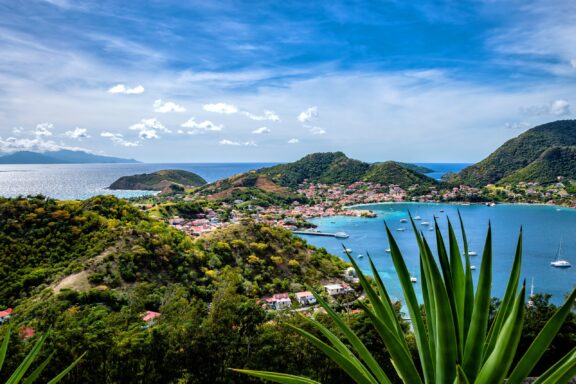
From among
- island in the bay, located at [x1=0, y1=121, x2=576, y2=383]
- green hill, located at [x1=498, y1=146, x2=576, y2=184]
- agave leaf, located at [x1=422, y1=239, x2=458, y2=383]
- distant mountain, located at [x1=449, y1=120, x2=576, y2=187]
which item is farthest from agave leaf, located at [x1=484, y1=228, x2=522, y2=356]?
distant mountain, located at [x1=449, y1=120, x2=576, y2=187]

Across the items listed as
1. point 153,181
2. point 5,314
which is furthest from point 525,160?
point 5,314

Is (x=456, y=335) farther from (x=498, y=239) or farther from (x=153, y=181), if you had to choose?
(x=153, y=181)

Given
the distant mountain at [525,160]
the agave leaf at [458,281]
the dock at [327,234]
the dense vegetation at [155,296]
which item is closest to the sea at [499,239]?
the dock at [327,234]

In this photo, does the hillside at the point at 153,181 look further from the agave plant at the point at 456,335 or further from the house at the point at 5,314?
the agave plant at the point at 456,335

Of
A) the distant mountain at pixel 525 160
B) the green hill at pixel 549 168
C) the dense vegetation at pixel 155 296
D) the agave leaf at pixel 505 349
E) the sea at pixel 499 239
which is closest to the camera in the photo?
the agave leaf at pixel 505 349

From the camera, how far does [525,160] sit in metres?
81.9

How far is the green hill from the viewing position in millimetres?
69875

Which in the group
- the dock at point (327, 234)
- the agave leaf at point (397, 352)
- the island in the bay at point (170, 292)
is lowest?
the dock at point (327, 234)

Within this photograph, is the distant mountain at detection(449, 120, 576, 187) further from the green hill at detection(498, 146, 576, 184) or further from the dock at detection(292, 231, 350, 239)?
the dock at detection(292, 231, 350, 239)

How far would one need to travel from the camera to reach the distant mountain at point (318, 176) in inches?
2968

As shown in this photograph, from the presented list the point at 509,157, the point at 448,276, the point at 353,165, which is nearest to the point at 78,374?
the point at 448,276

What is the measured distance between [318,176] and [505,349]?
92.9m

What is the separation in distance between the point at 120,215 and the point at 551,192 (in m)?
69.4

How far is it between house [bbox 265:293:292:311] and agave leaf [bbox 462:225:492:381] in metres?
17.1
